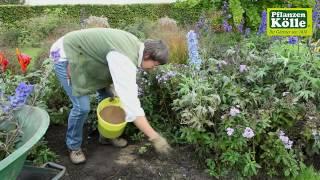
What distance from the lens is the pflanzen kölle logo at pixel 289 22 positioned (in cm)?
435

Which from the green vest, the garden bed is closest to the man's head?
the green vest

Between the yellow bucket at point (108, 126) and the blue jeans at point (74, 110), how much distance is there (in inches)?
6.7

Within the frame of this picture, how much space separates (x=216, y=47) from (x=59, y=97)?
2116 millimetres

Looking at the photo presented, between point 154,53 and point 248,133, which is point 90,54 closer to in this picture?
point 154,53

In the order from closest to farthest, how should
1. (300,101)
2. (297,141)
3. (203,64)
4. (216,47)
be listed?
(297,141) → (300,101) → (203,64) → (216,47)

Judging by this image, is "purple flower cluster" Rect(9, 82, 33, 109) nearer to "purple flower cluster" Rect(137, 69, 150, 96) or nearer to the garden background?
the garden background

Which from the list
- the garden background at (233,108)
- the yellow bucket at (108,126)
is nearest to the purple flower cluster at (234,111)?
the garden background at (233,108)

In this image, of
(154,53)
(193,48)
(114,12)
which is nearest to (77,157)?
(154,53)

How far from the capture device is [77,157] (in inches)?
148

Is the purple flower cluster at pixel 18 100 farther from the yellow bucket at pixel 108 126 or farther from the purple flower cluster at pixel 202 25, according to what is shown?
the purple flower cluster at pixel 202 25

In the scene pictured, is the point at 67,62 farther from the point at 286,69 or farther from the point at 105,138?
the point at 286,69

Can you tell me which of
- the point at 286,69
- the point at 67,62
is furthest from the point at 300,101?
the point at 67,62

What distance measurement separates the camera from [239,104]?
143 inches

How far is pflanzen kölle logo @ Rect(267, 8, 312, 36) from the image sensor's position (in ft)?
14.3
